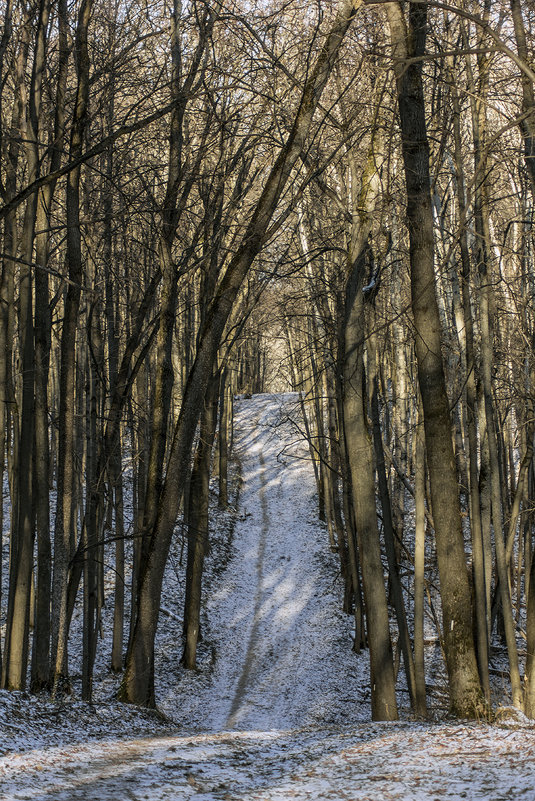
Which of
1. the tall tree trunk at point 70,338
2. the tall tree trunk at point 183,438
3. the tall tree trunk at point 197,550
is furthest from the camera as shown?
the tall tree trunk at point 197,550

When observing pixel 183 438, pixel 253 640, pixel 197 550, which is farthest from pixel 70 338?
pixel 253 640

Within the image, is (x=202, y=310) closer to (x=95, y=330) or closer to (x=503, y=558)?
(x=95, y=330)

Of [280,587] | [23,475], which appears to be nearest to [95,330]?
[23,475]

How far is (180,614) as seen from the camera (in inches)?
714

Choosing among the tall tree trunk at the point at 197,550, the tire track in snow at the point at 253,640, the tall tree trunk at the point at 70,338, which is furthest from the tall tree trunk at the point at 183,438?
the tall tree trunk at the point at 197,550

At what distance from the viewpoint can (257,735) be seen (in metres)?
6.95

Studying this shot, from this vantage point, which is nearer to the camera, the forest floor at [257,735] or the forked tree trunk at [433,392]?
the forest floor at [257,735]

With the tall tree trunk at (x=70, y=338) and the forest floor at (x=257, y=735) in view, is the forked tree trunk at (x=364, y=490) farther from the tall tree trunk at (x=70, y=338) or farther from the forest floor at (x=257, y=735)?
the tall tree trunk at (x=70, y=338)

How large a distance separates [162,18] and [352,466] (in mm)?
6904

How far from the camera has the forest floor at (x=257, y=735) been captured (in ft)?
14.3

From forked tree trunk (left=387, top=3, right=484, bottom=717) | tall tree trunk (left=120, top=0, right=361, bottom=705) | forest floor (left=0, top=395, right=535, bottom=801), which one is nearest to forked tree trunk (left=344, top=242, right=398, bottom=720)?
forest floor (left=0, top=395, right=535, bottom=801)

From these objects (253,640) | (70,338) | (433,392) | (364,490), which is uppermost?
(70,338)

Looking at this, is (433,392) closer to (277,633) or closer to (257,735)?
(257,735)

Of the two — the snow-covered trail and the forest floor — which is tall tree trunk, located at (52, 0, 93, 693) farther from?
the snow-covered trail
